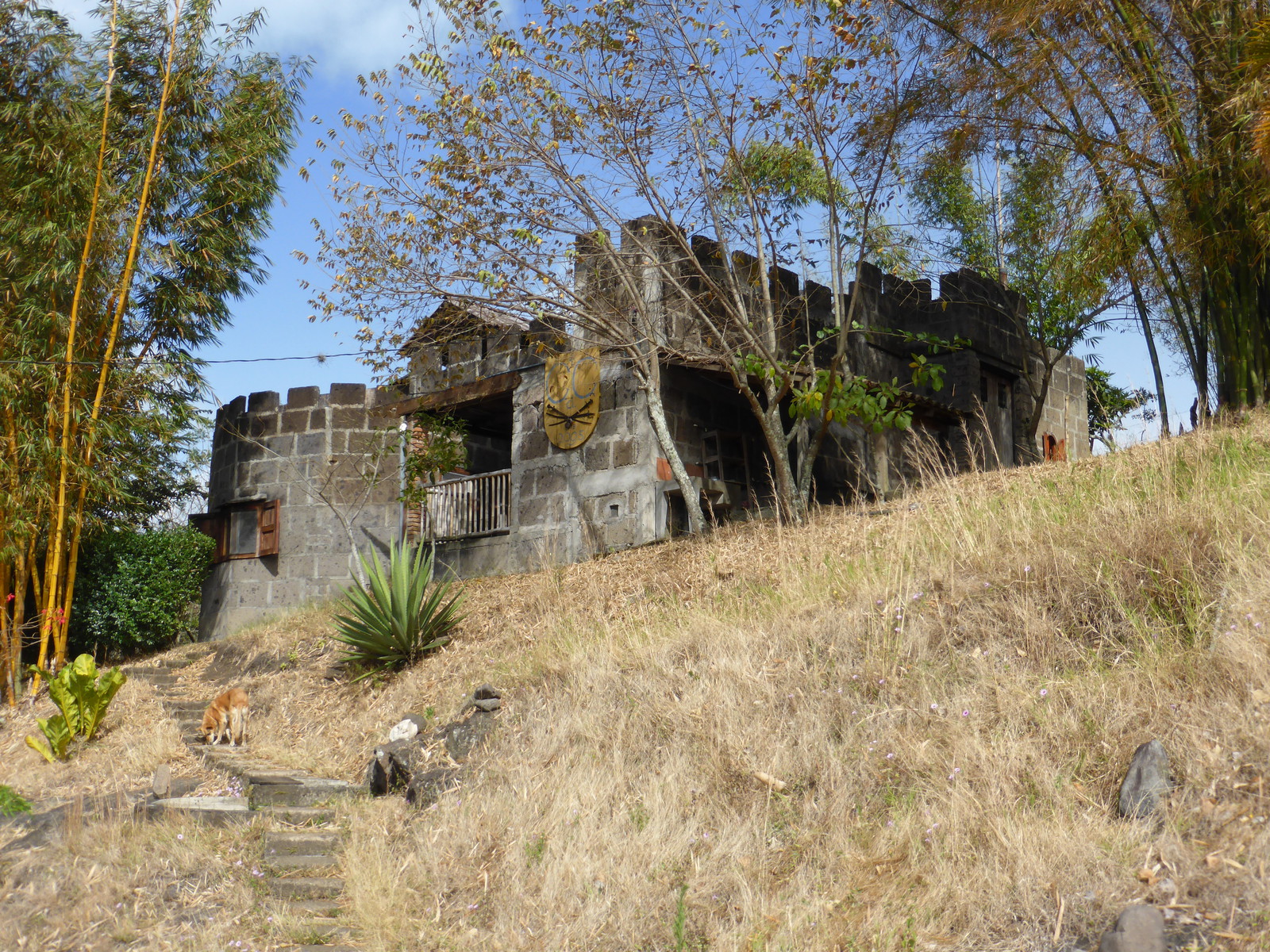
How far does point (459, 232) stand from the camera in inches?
387

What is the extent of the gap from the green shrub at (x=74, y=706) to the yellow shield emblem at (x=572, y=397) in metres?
5.81

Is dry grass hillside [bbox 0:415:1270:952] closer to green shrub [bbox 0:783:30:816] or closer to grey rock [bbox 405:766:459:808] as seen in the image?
grey rock [bbox 405:766:459:808]

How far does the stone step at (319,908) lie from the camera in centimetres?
479

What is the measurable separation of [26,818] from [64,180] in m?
7.73

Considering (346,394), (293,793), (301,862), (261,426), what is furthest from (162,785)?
(261,426)

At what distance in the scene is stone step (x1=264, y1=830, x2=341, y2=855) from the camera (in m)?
5.45

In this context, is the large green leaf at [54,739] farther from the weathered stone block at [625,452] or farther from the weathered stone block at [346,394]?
the weathered stone block at [346,394]

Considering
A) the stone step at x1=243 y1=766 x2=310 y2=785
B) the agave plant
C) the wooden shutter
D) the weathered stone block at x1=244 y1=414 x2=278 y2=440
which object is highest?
the weathered stone block at x1=244 y1=414 x2=278 y2=440

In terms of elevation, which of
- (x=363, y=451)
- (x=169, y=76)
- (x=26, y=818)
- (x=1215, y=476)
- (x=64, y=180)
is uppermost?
(x=169, y=76)

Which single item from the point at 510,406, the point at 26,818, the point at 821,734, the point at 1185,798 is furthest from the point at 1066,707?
the point at 510,406

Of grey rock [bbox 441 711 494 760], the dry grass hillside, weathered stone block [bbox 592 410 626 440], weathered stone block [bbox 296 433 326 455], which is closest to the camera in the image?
the dry grass hillside

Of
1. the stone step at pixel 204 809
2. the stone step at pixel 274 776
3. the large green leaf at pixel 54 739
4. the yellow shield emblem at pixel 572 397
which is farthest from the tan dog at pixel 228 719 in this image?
the yellow shield emblem at pixel 572 397

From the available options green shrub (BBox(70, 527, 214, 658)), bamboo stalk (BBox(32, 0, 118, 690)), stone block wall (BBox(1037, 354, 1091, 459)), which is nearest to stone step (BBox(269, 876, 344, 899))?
bamboo stalk (BBox(32, 0, 118, 690))

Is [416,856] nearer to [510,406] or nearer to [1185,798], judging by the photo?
[1185,798]
